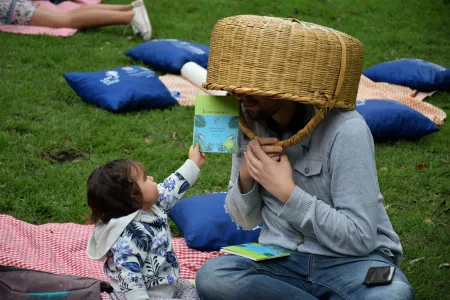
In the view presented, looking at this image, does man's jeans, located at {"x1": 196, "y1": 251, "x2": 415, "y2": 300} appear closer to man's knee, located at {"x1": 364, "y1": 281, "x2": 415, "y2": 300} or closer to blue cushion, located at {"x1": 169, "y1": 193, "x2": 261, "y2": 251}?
man's knee, located at {"x1": 364, "y1": 281, "x2": 415, "y2": 300}

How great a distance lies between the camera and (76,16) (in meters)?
8.97

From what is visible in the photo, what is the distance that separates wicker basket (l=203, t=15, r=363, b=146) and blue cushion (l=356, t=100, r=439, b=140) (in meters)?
3.30

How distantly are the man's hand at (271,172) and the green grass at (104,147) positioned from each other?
4.42 feet

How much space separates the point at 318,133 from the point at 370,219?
436 millimetres

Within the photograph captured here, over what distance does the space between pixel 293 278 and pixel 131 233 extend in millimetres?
742

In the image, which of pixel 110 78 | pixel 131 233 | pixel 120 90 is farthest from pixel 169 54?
pixel 131 233

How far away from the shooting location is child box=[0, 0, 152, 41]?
8730 mm

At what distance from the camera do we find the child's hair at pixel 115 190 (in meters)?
3.22

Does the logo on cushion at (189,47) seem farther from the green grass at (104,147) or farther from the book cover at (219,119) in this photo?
the book cover at (219,119)

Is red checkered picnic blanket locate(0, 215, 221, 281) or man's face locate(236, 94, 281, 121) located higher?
man's face locate(236, 94, 281, 121)

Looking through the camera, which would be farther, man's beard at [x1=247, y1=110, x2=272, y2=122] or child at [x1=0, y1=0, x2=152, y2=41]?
child at [x1=0, y1=0, x2=152, y2=41]

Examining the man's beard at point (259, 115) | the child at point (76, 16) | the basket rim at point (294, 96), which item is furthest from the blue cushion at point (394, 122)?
the child at point (76, 16)

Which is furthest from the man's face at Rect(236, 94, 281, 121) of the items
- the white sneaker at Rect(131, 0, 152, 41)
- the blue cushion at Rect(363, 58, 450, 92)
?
the white sneaker at Rect(131, 0, 152, 41)

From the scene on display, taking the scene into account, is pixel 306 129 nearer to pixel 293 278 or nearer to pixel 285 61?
pixel 285 61
